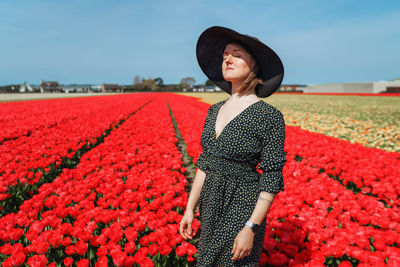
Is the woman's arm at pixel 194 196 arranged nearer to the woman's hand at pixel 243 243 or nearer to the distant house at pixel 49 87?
the woman's hand at pixel 243 243

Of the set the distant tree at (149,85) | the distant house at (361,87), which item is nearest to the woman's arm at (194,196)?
the distant house at (361,87)

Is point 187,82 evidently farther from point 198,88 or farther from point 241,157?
point 241,157

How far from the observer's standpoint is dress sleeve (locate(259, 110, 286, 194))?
148 centimetres

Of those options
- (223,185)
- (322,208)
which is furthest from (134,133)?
(223,185)

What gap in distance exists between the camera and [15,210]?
3391 mm

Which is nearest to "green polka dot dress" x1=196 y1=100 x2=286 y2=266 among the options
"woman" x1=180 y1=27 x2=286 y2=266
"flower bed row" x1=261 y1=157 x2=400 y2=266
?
"woman" x1=180 y1=27 x2=286 y2=266

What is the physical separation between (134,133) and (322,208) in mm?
6051

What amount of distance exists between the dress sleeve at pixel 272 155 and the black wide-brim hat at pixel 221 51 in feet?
0.96

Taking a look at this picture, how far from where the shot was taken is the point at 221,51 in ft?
6.47

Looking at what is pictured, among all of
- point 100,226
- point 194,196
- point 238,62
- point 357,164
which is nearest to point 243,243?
point 194,196

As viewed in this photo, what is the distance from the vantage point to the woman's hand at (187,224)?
1940mm

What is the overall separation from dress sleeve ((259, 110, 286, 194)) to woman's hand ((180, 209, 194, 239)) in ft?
2.28

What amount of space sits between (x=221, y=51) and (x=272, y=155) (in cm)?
95

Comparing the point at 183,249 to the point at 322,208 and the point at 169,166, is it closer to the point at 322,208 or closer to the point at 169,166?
the point at 322,208
